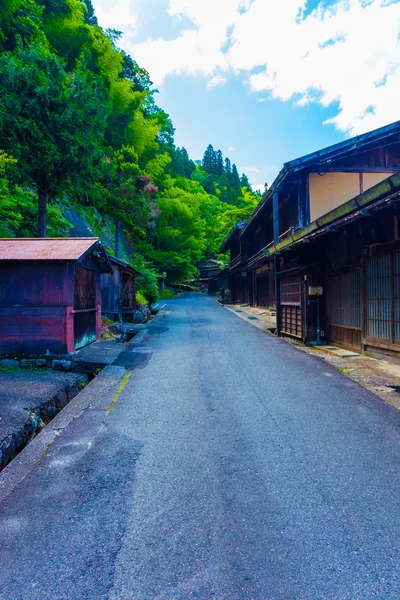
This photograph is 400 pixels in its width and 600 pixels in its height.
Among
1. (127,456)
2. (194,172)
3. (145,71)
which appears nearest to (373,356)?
(127,456)

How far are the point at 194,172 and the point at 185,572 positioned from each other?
2394 inches

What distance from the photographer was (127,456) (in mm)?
3271

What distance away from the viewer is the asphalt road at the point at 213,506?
1.81m

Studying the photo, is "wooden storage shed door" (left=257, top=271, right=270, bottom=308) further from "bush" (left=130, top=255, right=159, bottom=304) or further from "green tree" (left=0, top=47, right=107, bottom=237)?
"green tree" (left=0, top=47, right=107, bottom=237)

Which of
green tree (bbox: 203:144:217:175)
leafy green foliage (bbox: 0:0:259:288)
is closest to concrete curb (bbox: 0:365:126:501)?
leafy green foliage (bbox: 0:0:259:288)

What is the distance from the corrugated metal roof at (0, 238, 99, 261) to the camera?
7.53 meters

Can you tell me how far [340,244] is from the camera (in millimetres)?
8633

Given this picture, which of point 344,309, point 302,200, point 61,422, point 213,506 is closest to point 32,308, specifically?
point 61,422

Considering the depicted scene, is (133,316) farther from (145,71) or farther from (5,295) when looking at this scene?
(145,71)

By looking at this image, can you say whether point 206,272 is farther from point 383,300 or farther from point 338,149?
point 383,300

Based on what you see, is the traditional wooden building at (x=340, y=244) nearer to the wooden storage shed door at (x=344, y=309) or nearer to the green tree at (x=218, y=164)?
the wooden storage shed door at (x=344, y=309)

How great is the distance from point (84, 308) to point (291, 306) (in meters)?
6.85

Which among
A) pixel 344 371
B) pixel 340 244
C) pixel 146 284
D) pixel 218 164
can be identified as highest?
pixel 218 164

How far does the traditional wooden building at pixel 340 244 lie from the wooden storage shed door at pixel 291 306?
0.03 metres
